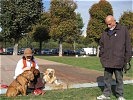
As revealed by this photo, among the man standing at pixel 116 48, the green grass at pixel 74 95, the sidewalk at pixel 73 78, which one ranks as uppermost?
the man standing at pixel 116 48

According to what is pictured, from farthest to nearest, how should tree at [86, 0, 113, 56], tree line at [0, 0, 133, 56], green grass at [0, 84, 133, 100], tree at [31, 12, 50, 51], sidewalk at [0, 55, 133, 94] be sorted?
tree at [31, 12, 50, 51]
tree at [86, 0, 113, 56]
tree line at [0, 0, 133, 56]
sidewalk at [0, 55, 133, 94]
green grass at [0, 84, 133, 100]

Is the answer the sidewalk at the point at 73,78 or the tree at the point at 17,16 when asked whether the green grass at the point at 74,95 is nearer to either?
the sidewalk at the point at 73,78

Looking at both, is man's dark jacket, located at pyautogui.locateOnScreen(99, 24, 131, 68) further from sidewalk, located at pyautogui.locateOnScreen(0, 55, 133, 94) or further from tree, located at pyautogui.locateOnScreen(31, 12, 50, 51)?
tree, located at pyautogui.locateOnScreen(31, 12, 50, 51)

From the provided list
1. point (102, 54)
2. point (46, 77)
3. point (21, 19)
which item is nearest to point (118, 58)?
point (102, 54)

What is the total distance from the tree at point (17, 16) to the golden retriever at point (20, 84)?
3833 cm

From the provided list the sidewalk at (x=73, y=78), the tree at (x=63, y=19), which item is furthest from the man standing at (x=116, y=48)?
the tree at (x=63, y=19)

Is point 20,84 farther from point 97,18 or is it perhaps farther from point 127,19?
point 127,19

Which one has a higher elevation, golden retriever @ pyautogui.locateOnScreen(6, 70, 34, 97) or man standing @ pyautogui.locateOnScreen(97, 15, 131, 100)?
man standing @ pyautogui.locateOnScreen(97, 15, 131, 100)

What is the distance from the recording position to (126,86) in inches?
501

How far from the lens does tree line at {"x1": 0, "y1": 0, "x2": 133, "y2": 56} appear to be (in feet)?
161

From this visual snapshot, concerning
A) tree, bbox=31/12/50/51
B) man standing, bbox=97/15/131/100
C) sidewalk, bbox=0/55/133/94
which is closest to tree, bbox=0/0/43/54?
tree, bbox=31/12/50/51

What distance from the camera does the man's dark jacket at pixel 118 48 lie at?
9.38 metres

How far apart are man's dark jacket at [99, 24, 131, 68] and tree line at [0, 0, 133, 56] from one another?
39453mm

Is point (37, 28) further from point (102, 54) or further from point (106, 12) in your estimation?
point (102, 54)
